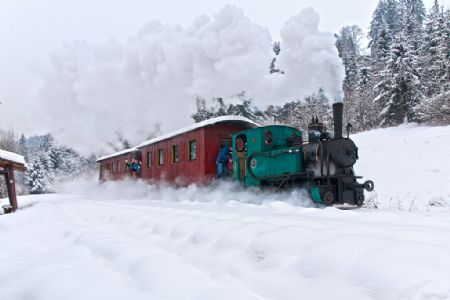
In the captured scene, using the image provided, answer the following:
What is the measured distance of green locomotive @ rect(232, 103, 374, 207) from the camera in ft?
28.4

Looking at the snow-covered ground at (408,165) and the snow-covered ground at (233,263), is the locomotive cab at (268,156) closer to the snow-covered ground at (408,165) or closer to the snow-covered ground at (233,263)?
the snow-covered ground at (408,165)

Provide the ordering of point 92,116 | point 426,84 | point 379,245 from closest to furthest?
1. point 379,245
2. point 92,116
3. point 426,84

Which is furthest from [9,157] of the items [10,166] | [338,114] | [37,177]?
[37,177]

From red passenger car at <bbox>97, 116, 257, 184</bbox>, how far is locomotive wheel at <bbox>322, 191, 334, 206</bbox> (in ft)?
15.9

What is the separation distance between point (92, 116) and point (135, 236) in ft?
57.6

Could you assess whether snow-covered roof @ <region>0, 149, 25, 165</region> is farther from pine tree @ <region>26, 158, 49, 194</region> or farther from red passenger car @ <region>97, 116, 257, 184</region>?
pine tree @ <region>26, 158, 49, 194</region>

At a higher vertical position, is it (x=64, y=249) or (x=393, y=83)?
(x=393, y=83)

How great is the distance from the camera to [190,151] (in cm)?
1367

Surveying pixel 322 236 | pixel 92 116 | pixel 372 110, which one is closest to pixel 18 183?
pixel 92 116

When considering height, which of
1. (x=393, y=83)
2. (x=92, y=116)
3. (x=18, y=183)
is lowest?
(x=18, y=183)

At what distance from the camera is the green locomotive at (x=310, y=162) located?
28.4 feet

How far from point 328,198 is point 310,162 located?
3.73ft

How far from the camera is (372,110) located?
117ft

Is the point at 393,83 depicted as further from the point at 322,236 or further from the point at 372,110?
the point at 322,236
